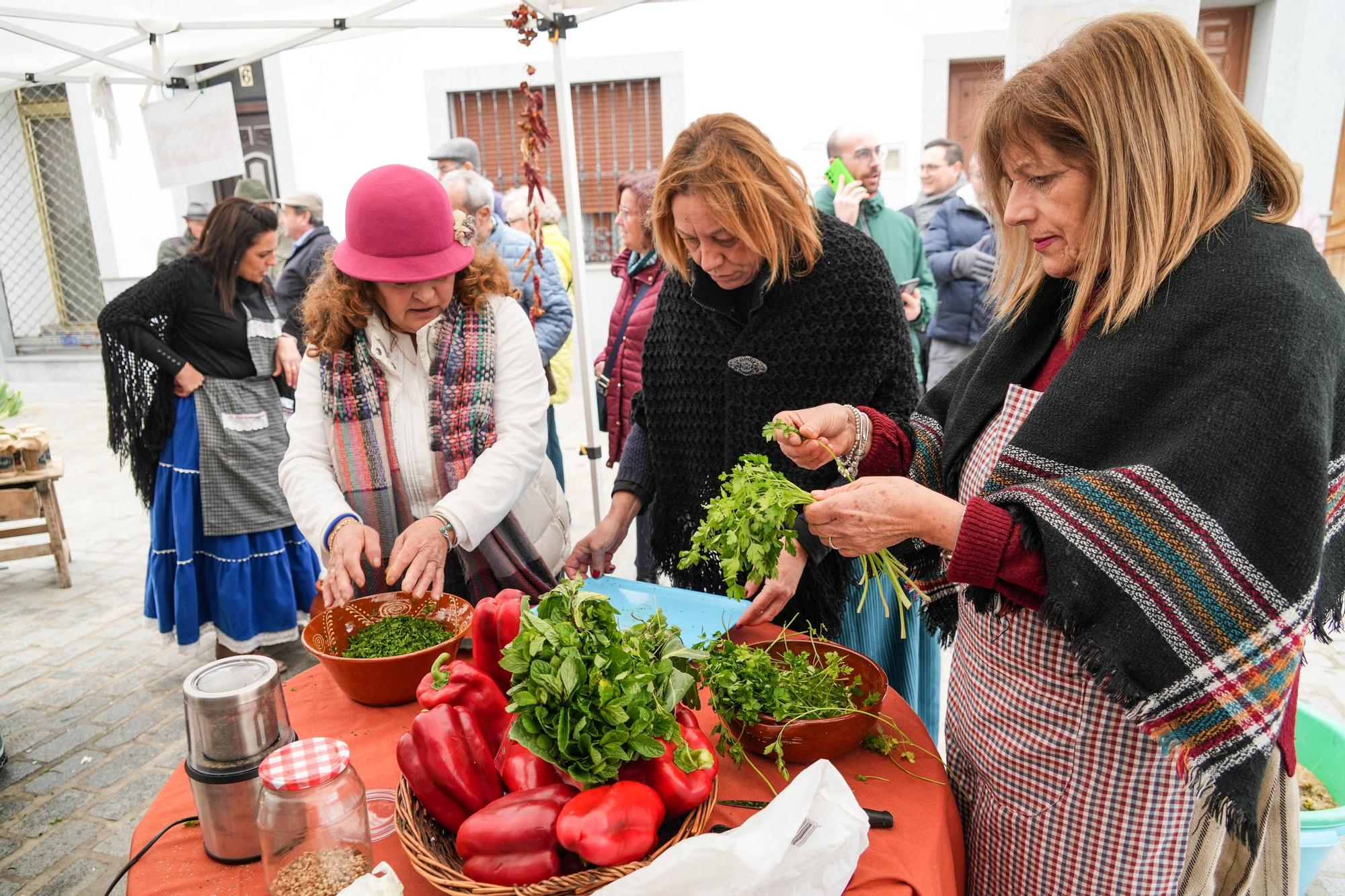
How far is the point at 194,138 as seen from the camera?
4.46 metres

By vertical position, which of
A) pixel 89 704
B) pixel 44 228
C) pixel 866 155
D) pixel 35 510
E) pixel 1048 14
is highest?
pixel 1048 14

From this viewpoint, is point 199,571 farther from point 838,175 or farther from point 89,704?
point 838,175

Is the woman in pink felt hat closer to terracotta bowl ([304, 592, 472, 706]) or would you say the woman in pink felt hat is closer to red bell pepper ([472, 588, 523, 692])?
terracotta bowl ([304, 592, 472, 706])

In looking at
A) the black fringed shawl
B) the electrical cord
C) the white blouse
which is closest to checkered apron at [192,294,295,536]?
the black fringed shawl

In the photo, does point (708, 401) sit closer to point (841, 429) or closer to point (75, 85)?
point (841, 429)

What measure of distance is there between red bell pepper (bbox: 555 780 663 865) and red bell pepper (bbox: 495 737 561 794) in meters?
0.09

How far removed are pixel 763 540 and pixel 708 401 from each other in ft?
2.82

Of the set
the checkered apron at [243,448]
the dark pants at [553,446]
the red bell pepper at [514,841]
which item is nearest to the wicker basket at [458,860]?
the red bell pepper at [514,841]

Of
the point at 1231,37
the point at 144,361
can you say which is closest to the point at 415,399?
the point at 144,361

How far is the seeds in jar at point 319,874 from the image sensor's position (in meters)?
1.22

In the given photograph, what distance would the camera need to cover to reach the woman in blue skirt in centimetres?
389

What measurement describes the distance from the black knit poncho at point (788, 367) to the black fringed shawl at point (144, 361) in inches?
106

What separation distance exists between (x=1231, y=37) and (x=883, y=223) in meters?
4.81

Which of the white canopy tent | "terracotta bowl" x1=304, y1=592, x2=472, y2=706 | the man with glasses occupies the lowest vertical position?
"terracotta bowl" x1=304, y1=592, x2=472, y2=706
